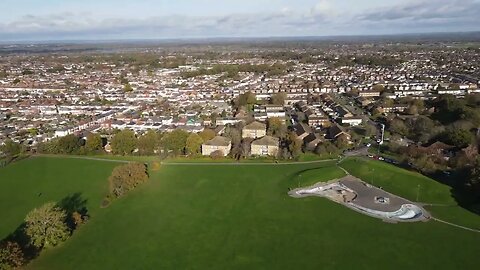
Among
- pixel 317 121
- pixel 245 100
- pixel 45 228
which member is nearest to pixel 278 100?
pixel 245 100

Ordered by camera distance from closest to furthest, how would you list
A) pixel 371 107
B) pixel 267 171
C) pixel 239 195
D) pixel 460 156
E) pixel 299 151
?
1. pixel 239 195
2. pixel 460 156
3. pixel 267 171
4. pixel 299 151
5. pixel 371 107

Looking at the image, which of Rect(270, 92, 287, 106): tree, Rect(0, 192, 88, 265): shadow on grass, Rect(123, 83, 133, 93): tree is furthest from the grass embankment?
Rect(123, 83, 133, 93): tree

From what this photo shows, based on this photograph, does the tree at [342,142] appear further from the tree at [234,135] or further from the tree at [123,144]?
the tree at [123,144]

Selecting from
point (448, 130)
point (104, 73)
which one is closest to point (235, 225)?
point (448, 130)

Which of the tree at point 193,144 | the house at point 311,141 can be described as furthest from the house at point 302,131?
the tree at point 193,144

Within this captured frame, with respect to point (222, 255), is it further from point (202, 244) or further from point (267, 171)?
point (267, 171)

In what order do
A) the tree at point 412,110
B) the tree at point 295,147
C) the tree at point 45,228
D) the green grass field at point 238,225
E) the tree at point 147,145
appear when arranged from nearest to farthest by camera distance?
the green grass field at point 238,225 < the tree at point 45,228 < the tree at point 295,147 < the tree at point 147,145 < the tree at point 412,110

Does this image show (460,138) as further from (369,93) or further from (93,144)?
(93,144)
